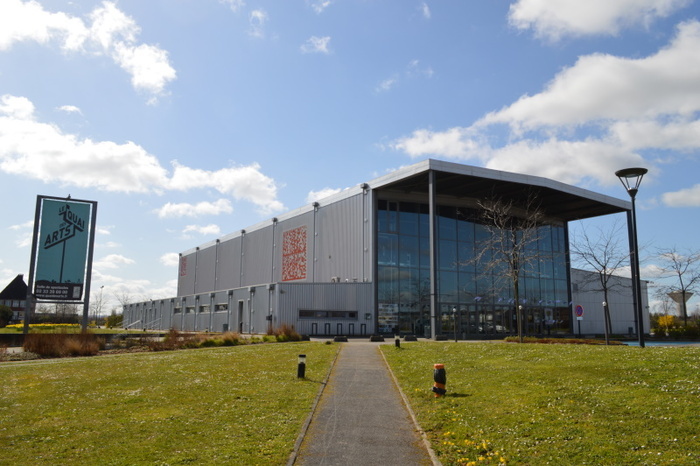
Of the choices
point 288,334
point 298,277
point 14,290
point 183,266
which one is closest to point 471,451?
point 288,334

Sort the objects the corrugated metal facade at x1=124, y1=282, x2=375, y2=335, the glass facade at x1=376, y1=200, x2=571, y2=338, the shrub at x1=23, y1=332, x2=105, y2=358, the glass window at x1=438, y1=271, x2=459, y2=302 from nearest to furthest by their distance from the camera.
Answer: the shrub at x1=23, y1=332, x2=105, y2=358, the corrugated metal facade at x1=124, y1=282, x2=375, y2=335, the glass facade at x1=376, y1=200, x2=571, y2=338, the glass window at x1=438, y1=271, x2=459, y2=302

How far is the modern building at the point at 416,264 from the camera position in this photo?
48188mm

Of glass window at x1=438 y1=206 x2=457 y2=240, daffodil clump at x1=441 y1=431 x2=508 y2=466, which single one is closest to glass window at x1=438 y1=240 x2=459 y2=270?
glass window at x1=438 y1=206 x2=457 y2=240

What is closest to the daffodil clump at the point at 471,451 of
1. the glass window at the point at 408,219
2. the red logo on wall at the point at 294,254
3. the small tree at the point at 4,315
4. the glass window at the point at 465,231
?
the glass window at the point at 408,219

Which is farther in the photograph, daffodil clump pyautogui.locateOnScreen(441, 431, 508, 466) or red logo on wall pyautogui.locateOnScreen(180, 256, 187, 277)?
red logo on wall pyautogui.locateOnScreen(180, 256, 187, 277)

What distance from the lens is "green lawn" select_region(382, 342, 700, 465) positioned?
8.46m

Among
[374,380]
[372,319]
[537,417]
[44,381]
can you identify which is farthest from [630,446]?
[372,319]

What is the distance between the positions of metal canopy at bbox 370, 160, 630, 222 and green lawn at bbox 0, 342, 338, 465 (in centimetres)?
2881

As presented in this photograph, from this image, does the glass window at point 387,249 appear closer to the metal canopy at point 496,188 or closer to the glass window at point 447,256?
the metal canopy at point 496,188

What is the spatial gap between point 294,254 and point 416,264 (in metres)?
16.7

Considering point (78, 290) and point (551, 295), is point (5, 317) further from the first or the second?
point (551, 295)

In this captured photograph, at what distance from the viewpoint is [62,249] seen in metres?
42.0

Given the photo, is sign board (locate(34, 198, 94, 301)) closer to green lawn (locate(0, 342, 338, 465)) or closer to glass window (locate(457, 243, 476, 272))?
green lawn (locate(0, 342, 338, 465))

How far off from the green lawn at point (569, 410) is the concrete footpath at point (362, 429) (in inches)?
16.9
